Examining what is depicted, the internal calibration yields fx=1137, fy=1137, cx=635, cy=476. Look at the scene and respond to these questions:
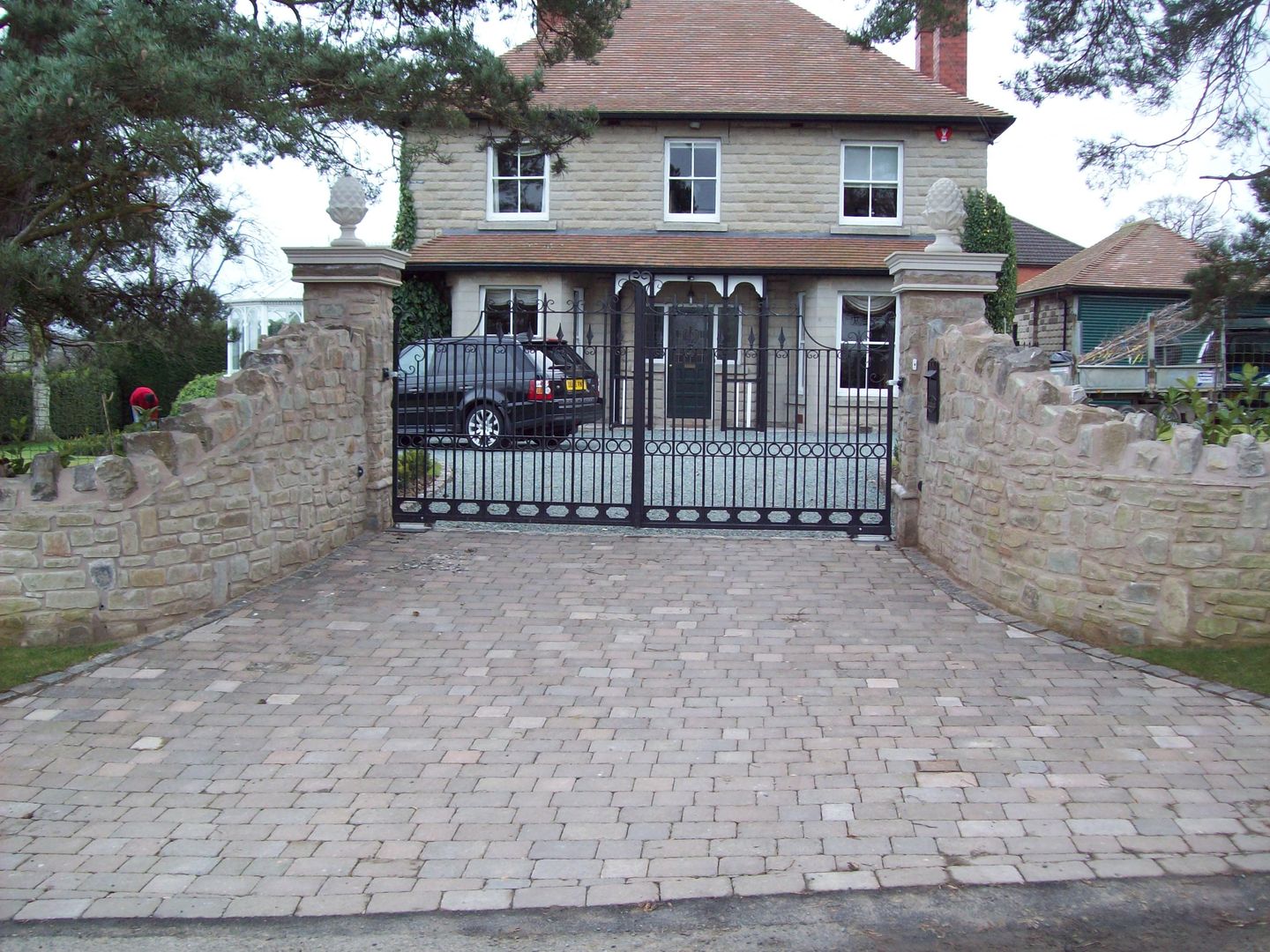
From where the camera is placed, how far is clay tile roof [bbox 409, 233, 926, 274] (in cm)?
2003

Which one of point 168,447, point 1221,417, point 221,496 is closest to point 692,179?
point 1221,417

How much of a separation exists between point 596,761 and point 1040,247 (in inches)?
1428

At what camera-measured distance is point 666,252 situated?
20672 millimetres

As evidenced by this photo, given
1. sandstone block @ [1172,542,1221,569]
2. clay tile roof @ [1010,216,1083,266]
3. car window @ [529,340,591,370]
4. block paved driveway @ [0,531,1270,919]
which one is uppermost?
clay tile roof @ [1010,216,1083,266]

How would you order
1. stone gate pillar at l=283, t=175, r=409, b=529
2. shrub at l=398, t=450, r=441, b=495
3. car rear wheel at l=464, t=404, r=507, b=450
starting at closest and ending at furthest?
stone gate pillar at l=283, t=175, r=409, b=529
car rear wheel at l=464, t=404, r=507, b=450
shrub at l=398, t=450, r=441, b=495

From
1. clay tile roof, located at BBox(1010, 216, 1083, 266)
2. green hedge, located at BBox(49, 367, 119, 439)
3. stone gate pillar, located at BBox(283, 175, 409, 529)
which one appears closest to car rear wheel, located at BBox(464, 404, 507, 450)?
stone gate pillar, located at BBox(283, 175, 409, 529)

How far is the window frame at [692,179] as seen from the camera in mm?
21438

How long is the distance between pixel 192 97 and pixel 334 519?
12.8ft

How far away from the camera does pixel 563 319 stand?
1950 cm

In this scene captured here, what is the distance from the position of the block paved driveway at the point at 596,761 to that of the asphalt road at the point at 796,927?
0.10 meters

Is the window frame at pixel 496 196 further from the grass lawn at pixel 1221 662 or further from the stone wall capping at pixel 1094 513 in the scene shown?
the grass lawn at pixel 1221 662

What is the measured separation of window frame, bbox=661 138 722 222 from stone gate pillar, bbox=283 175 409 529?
1198 cm

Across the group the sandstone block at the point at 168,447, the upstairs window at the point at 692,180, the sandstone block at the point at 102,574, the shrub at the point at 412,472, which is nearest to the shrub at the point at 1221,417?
the sandstone block at the point at 168,447

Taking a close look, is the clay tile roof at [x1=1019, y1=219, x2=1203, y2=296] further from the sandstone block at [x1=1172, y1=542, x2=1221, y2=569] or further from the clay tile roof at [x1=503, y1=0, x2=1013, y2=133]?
the sandstone block at [x1=1172, y1=542, x2=1221, y2=569]
